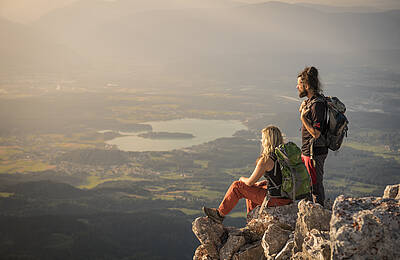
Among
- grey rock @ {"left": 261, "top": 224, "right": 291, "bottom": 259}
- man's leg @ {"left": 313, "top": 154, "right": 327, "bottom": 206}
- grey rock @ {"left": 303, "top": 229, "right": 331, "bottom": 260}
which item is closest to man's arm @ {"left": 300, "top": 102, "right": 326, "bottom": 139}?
man's leg @ {"left": 313, "top": 154, "right": 327, "bottom": 206}

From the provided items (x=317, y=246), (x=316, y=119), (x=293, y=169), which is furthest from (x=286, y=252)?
(x=316, y=119)

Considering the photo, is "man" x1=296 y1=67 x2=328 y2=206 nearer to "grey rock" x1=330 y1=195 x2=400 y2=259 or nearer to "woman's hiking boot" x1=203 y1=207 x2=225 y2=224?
"woman's hiking boot" x1=203 y1=207 x2=225 y2=224

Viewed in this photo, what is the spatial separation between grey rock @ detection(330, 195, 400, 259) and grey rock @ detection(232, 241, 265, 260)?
→ 132 inches

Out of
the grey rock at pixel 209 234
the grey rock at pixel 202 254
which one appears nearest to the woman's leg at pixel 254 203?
the grey rock at pixel 209 234

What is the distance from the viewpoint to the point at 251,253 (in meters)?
8.30

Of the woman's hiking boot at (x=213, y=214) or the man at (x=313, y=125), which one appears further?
the woman's hiking boot at (x=213, y=214)

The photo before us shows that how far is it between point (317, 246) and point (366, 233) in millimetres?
1266

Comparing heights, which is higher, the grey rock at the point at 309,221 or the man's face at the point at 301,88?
the man's face at the point at 301,88

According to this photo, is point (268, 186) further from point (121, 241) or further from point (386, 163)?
point (386, 163)

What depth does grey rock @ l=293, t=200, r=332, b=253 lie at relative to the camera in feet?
23.3

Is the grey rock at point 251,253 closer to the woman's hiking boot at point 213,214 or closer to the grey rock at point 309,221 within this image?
the woman's hiking boot at point 213,214

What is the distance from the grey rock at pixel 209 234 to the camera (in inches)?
348

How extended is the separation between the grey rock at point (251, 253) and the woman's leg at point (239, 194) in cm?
99

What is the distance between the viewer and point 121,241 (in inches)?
4242
